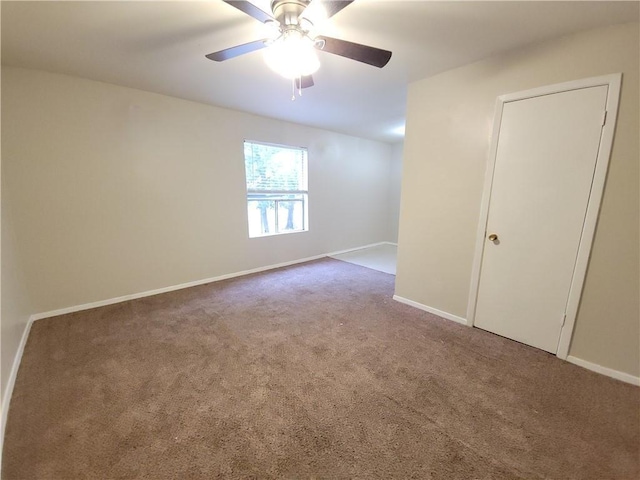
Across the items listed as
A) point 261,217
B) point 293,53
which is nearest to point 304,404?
point 293,53

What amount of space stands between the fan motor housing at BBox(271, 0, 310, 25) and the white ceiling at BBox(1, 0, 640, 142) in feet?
0.69

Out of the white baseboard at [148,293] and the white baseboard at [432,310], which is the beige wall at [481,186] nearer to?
the white baseboard at [432,310]

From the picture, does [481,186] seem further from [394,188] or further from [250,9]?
[394,188]

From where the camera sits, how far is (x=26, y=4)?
1.51 m

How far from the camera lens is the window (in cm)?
395

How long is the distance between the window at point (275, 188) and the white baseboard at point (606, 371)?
3.62 m

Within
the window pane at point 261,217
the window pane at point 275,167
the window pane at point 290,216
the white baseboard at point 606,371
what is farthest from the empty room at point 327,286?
the window pane at point 290,216

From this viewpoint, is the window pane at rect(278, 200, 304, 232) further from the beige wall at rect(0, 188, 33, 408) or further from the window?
the beige wall at rect(0, 188, 33, 408)

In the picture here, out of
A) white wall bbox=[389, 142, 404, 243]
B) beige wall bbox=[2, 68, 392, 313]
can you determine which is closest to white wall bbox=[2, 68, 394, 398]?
beige wall bbox=[2, 68, 392, 313]

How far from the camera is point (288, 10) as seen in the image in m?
1.40

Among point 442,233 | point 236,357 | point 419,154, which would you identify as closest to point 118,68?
point 236,357

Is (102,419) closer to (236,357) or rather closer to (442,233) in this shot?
(236,357)

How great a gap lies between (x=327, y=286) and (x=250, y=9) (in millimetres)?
2853

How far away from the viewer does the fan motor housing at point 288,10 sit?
1.37 metres
